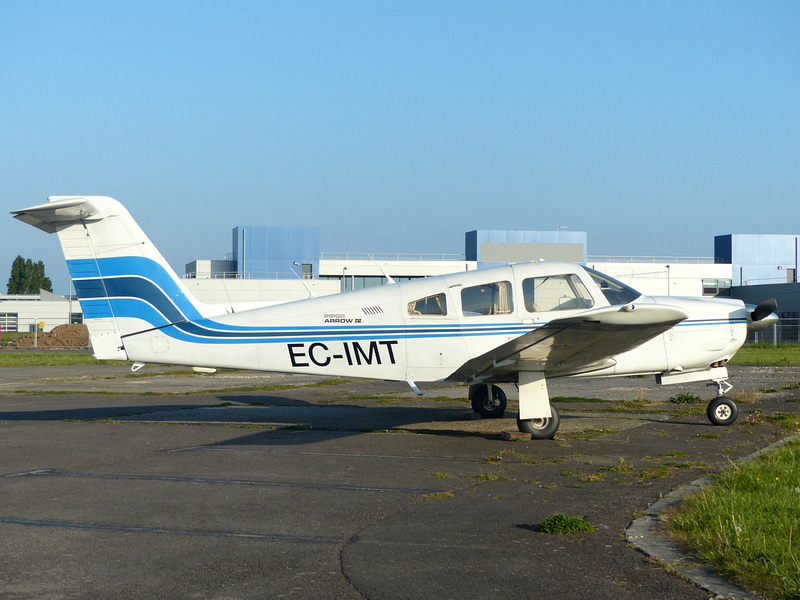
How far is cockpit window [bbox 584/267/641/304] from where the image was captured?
11.6 metres

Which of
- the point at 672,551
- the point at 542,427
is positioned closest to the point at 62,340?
the point at 542,427

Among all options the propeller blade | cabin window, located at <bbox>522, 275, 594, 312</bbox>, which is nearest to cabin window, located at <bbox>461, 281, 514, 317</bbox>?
cabin window, located at <bbox>522, 275, 594, 312</bbox>

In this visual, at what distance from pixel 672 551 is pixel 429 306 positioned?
6683 millimetres

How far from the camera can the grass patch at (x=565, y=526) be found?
5.95 meters

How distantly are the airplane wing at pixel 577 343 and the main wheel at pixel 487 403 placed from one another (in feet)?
6.06

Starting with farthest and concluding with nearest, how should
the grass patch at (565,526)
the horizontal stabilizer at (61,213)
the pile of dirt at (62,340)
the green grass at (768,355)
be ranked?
the pile of dirt at (62,340) → the green grass at (768,355) → the horizontal stabilizer at (61,213) → the grass patch at (565,526)

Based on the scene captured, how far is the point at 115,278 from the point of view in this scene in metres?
11.9

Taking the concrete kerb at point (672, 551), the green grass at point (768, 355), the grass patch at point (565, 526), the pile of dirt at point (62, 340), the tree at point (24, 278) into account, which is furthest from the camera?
the tree at point (24, 278)

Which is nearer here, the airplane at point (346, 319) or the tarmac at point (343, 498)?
the tarmac at point (343, 498)

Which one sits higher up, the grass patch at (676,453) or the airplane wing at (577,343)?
the airplane wing at (577,343)

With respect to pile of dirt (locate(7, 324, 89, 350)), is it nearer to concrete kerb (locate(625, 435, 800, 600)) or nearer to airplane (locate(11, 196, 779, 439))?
airplane (locate(11, 196, 779, 439))

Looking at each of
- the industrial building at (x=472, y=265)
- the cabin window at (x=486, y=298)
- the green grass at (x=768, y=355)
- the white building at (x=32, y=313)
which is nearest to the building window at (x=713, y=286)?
the industrial building at (x=472, y=265)

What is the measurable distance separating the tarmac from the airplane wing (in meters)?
1.05

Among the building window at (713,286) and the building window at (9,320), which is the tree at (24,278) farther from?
the building window at (713,286)
